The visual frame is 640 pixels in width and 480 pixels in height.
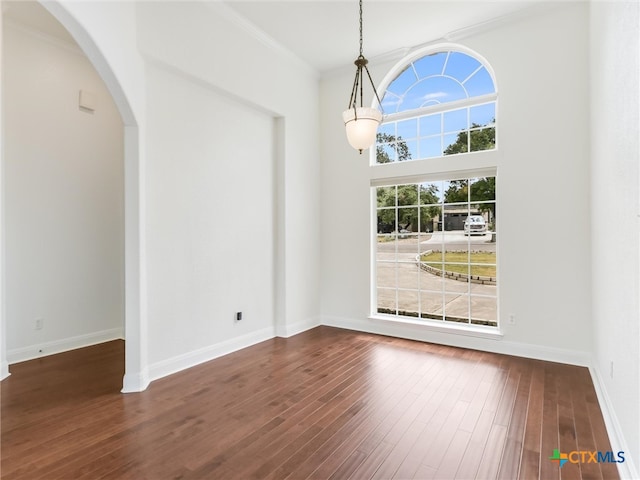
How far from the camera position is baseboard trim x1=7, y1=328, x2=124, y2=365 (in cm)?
374

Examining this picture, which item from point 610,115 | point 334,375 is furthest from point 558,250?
point 334,375

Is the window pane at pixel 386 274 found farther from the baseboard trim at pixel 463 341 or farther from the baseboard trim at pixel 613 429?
the baseboard trim at pixel 613 429

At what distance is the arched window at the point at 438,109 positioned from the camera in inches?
168

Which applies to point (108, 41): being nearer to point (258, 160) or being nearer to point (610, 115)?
point (258, 160)

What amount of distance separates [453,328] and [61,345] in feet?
15.4

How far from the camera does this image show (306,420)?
256 centimetres

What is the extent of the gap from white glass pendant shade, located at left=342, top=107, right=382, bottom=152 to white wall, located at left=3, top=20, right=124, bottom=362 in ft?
11.0

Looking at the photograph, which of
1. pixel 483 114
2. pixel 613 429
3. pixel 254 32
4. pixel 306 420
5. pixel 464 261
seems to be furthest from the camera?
pixel 464 261

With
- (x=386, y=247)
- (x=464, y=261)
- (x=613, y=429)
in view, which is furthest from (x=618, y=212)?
(x=386, y=247)

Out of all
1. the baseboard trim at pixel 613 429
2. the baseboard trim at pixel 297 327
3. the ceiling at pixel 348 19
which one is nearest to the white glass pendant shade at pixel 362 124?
the ceiling at pixel 348 19

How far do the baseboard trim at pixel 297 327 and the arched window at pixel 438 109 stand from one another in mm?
2552

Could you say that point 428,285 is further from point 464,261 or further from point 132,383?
point 132,383

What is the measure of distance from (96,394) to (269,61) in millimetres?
4080

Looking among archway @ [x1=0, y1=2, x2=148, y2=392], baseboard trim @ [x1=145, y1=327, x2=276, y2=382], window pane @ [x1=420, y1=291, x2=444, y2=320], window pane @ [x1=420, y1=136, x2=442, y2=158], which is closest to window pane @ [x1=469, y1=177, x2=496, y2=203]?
window pane @ [x1=420, y1=136, x2=442, y2=158]
